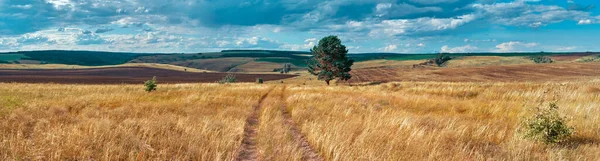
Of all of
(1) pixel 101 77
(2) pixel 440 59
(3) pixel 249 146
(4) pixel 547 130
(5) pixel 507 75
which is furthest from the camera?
(2) pixel 440 59

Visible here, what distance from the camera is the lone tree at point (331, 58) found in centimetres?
6006

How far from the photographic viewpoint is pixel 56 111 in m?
11.8

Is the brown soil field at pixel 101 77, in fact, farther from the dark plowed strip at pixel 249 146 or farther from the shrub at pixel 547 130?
the shrub at pixel 547 130

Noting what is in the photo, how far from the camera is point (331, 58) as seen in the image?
61.3 m

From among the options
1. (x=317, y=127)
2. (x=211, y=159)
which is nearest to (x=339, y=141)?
(x=317, y=127)

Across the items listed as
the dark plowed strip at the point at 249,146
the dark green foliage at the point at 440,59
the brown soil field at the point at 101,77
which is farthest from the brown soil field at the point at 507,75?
the dark green foliage at the point at 440,59

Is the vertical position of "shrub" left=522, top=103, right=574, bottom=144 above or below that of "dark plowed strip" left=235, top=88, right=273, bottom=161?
above

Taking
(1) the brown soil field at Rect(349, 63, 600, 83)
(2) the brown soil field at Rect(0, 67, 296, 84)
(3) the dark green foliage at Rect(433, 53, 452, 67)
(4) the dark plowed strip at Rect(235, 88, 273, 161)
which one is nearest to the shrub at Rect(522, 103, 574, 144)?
(4) the dark plowed strip at Rect(235, 88, 273, 161)

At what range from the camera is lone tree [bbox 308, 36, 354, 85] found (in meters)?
60.1

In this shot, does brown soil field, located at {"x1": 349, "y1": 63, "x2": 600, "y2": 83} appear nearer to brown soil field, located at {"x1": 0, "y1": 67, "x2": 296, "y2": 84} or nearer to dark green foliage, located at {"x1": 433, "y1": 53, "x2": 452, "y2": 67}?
brown soil field, located at {"x1": 0, "y1": 67, "x2": 296, "y2": 84}

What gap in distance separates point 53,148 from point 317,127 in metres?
5.32

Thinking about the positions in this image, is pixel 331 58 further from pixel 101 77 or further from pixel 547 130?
pixel 101 77

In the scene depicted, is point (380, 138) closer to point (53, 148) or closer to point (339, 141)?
point (339, 141)

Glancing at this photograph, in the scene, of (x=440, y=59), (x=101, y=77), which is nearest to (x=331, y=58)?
(x=101, y=77)
